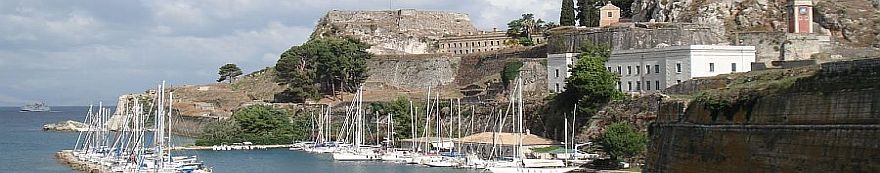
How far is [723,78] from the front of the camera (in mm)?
40688

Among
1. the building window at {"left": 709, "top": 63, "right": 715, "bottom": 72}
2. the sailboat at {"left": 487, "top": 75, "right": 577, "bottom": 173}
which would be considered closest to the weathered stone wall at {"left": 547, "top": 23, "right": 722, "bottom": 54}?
the building window at {"left": 709, "top": 63, "right": 715, "bottom": 72}

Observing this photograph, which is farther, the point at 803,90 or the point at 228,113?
the point at 228,113

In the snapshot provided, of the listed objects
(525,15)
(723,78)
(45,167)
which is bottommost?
(45,167)

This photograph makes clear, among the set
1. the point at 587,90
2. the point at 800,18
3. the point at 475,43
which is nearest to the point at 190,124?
the point at 475,43

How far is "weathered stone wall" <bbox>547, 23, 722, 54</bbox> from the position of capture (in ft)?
163

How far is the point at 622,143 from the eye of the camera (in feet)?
119

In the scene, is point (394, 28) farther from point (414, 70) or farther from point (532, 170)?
point (532, 170)

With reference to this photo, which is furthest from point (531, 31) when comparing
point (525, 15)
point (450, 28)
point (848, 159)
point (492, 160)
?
point (848, 159)

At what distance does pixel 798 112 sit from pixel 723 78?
22.9 meters

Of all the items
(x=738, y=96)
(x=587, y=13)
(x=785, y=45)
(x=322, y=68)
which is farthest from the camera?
(x=322, y=68)

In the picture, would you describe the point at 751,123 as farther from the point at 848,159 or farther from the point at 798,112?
the point at 848,159

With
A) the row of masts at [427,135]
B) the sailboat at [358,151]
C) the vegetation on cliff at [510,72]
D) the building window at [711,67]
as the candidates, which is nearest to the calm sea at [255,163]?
the sailboat at [358,151]

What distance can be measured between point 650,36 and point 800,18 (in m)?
6.27

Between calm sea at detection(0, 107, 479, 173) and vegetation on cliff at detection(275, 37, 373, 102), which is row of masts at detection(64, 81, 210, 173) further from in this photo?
vegetation on cliff at detection(275, 37, 373, 102)
